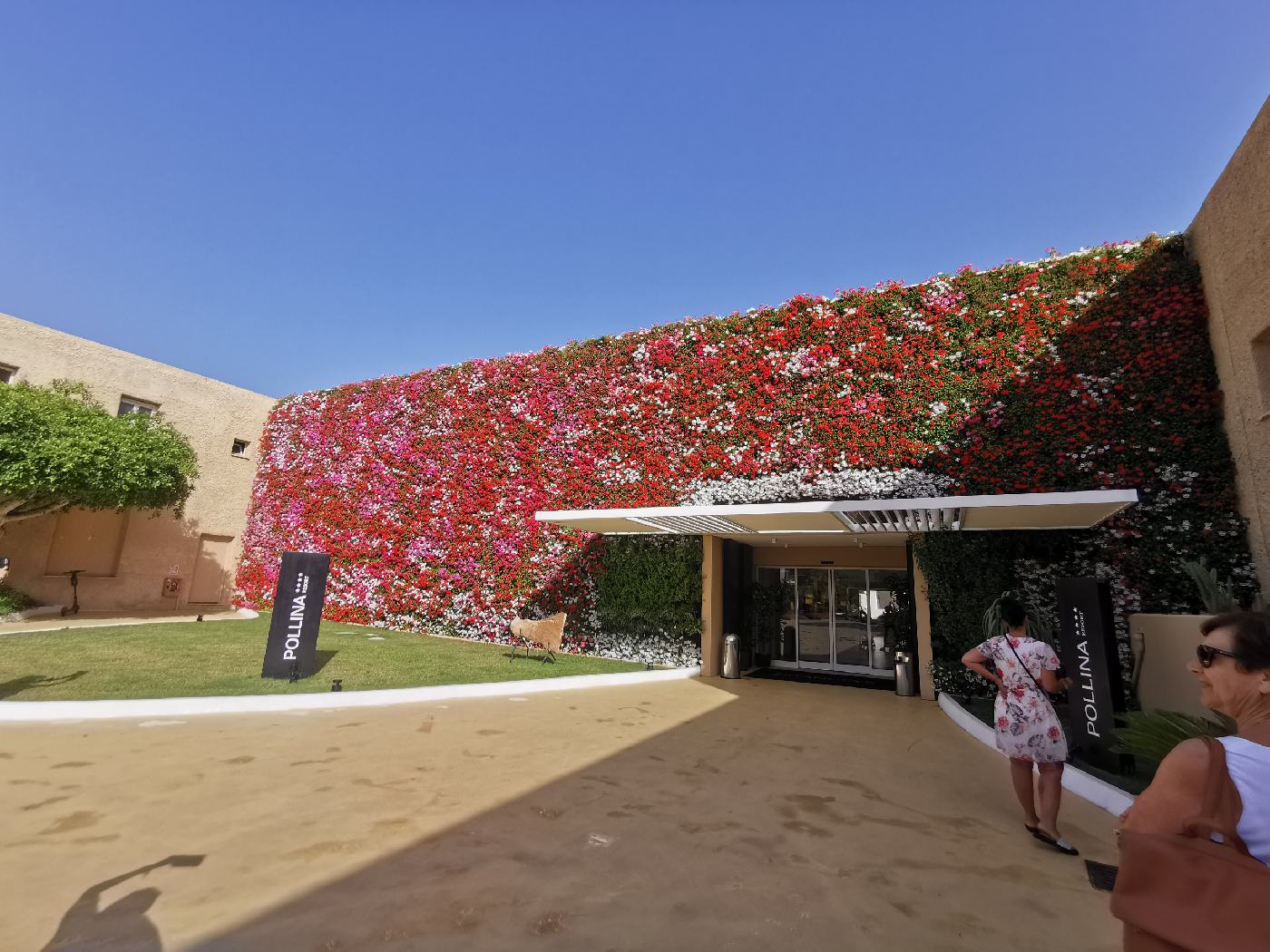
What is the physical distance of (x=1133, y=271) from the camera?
9188mm

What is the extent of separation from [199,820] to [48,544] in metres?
15.7

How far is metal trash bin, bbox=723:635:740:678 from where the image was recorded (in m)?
10.7

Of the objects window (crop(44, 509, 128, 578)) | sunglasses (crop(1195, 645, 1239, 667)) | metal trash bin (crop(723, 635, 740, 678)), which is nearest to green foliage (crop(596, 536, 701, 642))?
metal trash bin (crop(723, 635, 740, 678))

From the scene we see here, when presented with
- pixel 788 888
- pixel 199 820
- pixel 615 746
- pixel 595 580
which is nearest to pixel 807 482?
pixel 595 580

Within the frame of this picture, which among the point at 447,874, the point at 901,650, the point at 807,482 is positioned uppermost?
the point at 807,482

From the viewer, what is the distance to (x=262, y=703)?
6.52 meters

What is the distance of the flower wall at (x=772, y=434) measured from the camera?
332 inches

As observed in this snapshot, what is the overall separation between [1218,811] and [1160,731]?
4.21 metres

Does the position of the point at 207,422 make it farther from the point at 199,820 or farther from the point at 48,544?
the point at 199,820

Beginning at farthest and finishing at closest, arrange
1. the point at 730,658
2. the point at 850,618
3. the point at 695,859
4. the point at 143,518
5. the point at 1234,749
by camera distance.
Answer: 1. the point at 143,518
2. the point at 850,618
3. the point at 730,658
4. the point at 695,859
5. the point at 1234,749

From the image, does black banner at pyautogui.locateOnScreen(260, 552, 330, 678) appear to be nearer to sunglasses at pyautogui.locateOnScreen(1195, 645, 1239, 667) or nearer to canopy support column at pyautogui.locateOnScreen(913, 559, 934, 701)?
sunglasses at pyautogui.locateOnScreen(1195, 645, 1239, 667)

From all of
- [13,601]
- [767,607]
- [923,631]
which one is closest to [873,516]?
[923,631]

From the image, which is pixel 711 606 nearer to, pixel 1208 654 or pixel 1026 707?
pixel 1026 707

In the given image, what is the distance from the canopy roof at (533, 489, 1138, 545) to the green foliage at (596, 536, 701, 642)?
1.62 feet
